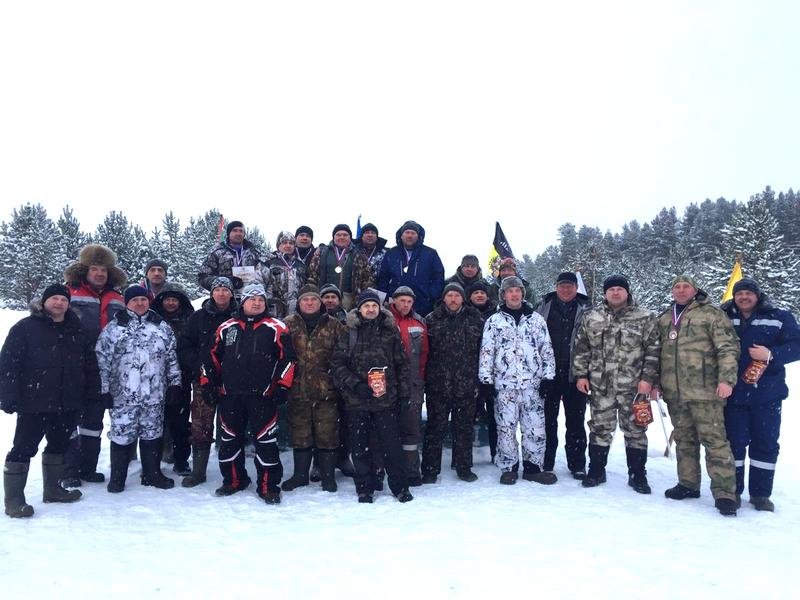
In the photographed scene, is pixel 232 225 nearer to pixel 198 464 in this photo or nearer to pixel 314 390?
pixel 314 390

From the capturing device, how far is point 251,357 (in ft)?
18.6

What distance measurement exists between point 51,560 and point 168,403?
2275 mm

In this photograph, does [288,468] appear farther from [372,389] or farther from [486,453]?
[486,453]

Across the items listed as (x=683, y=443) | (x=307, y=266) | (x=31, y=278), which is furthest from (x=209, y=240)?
(x=683, y=443)

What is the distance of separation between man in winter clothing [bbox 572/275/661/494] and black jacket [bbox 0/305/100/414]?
552cm

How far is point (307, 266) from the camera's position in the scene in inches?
309

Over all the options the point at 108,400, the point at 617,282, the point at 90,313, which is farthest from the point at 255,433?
the point at 617,282

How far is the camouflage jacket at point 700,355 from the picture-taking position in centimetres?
552

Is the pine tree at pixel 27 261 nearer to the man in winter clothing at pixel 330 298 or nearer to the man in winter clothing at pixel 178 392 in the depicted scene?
the man in winter clothing at pixel 178 392

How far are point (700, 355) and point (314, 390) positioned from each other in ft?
14.1

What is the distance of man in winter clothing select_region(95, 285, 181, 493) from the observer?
19.3 feet

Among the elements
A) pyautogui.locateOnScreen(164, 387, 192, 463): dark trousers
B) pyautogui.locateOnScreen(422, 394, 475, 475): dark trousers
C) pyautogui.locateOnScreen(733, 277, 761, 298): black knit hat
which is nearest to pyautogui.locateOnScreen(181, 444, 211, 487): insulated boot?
pyautogui.locateOnScreen(164, 387, 192, 463): dark trousers

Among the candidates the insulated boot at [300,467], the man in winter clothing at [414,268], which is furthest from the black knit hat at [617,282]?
the insulated boot at [300,467]

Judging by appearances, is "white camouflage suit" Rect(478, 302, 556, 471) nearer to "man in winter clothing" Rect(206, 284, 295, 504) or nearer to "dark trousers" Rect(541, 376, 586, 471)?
"dark trousers" Rect(541, 376, 586, 471)
